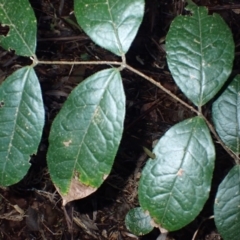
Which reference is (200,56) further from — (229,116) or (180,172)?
(180,172)

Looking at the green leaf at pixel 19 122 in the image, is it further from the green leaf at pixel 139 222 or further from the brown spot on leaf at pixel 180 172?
the green leaf at pixel 139 222

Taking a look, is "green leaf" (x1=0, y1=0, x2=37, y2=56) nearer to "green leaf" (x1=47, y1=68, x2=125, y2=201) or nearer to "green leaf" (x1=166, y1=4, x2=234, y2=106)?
"green leaf" (x1=47, y1=68, x2=125, y2=201)

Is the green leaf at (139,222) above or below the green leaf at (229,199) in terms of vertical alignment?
below

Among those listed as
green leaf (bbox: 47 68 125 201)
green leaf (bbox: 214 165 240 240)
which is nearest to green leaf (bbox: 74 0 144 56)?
green leaf (bbox: 47 68 125 201)

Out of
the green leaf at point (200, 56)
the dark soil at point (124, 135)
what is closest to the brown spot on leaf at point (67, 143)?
the green leaf at point (200, 56)

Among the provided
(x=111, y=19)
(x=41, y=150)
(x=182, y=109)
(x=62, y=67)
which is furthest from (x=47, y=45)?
(x=111, y=19)

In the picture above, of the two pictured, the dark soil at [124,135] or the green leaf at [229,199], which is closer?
the green leaf at [229,199]
